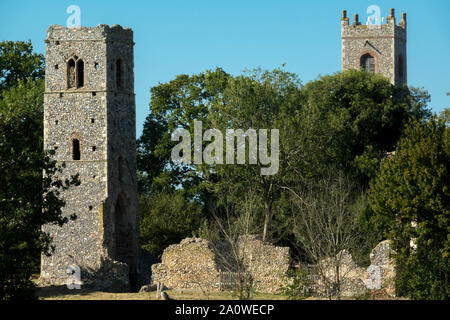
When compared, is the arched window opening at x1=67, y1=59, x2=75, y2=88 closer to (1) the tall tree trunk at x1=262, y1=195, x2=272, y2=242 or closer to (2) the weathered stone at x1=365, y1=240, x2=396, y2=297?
(1) the tall tree trunk at x1=262, y1=195, x2=272, y2=242

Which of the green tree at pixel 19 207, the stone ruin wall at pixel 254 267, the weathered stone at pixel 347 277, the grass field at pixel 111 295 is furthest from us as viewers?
the stone ruin wall at pixel 254 267

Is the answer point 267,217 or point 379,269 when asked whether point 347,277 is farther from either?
point 267,217

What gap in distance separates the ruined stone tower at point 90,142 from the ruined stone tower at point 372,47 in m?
41.1

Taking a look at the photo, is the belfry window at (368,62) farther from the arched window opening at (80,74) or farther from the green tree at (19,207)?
the green tree at (19,207)

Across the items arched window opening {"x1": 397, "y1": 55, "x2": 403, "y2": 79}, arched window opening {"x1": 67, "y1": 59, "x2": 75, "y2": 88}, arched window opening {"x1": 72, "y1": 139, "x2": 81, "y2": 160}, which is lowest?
arched window opening {"x1": 72, "y1": 139, "x2": 81, "y2": 160}

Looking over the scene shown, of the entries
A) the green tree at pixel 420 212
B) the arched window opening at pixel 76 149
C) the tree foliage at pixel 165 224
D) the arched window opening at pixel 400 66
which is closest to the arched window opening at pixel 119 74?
the arched window opening at pixel 76 149

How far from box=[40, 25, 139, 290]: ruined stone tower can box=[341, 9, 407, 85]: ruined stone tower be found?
41.1 meters

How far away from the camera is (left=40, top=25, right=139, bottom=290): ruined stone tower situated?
41.9 m

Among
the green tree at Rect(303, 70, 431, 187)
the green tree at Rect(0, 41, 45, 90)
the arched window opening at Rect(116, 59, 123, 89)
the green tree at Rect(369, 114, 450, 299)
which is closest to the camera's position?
the green tree at Rect(369, 114, 450, 299)

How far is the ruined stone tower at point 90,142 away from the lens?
41.9m

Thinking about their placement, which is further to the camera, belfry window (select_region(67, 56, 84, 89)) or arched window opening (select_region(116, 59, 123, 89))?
arched window opening (select_region(116, 59, 123, 89))

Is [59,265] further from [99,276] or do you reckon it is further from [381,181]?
[381,181]

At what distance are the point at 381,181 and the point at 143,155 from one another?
23755mm

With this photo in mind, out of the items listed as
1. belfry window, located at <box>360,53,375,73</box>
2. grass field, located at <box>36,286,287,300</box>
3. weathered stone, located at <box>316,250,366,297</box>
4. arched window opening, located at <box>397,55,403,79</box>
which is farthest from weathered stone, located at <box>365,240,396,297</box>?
arched window opening, located at <box>397,55,403,79</box>
